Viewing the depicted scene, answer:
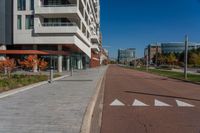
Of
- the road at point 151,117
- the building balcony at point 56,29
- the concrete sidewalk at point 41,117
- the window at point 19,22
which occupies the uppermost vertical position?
the window at point 19,22

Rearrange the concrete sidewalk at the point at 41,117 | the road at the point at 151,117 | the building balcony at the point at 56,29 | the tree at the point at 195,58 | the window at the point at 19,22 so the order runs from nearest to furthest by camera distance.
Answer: the concrete sidewalk at the point at 41,117 < the road at the point at 151,117 < the building balcony at the point at 56,29 < the window at the point at 19,22 < the tree at the point at 195,58

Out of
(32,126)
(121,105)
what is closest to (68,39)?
(121,105)

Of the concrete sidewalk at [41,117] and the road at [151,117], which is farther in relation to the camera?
the road at [151,117]

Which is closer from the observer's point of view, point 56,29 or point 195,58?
point 56,29

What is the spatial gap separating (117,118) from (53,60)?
45.0 meters

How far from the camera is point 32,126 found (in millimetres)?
7672

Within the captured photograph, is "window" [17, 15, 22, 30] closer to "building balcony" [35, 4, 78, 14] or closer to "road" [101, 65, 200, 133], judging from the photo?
"building balcony" [35, 4, 78, 14]

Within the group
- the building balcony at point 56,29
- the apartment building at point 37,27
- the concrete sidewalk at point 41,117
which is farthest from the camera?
the apartment building at point 37,27

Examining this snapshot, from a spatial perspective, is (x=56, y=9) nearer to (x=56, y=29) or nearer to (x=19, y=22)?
(x=56, y=29)

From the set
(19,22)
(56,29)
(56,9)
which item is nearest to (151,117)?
(56,29)

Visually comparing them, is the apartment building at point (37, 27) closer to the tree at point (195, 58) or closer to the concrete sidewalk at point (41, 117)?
the concrete sidewalk at point (41, 117)

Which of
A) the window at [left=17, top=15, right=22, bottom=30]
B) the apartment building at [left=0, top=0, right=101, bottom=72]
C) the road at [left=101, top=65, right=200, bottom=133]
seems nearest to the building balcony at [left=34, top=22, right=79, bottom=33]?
the apartment building at [left=0, top=0, right=101, bottom=72]

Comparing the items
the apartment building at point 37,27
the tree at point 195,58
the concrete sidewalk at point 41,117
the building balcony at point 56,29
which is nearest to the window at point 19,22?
the apartment building at point 37,27

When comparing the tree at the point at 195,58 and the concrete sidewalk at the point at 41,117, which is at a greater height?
the tree at the point at 195,58
